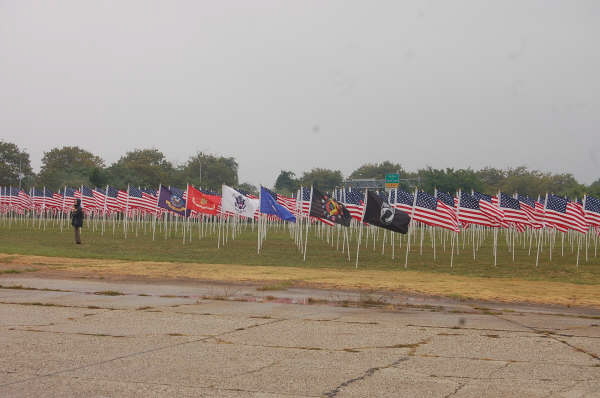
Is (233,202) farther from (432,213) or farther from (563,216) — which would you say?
(563,216)

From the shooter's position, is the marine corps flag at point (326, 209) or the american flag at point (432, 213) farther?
the marine corps flag at point (326, 209)

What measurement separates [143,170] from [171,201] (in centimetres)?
6699

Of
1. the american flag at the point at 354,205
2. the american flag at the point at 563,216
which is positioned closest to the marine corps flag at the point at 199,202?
the american flag at the point at 354,205

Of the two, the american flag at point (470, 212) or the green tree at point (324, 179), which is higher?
the green tree at point (324, 179)

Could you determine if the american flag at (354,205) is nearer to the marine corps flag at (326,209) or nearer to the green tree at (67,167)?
the marine corps flag at (326,209)

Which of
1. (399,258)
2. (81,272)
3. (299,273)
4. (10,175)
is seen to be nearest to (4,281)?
(81,272)

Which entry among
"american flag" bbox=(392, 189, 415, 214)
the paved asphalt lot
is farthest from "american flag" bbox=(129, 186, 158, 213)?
the paved asphalt lot

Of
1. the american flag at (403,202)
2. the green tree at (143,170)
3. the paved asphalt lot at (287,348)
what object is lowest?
the paved asphalt lot at (287,348)

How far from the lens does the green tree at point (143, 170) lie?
360 feet

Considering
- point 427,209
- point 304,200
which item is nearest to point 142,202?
point 304,200

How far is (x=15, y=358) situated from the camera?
8.77 meters

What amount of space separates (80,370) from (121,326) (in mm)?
3296

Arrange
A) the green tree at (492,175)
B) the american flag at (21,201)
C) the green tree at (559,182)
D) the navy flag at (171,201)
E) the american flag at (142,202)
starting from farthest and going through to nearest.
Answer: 1. the green tree at (492,175)
2. the green tree at (559,182)
3. the american flag at (21,201)
4. the american flag at (142,202)
5. the navy flag at (171,201)

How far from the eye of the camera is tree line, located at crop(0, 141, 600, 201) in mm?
107062
